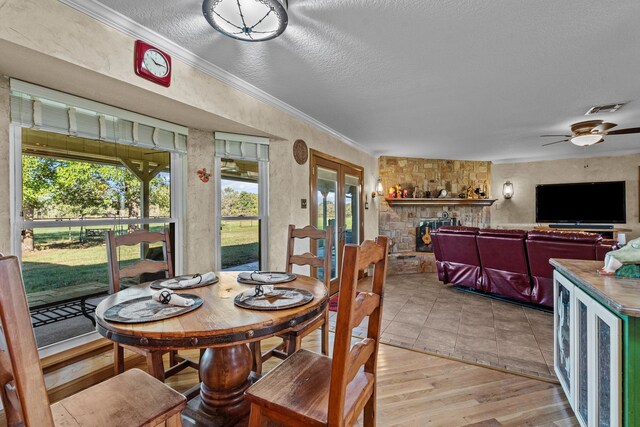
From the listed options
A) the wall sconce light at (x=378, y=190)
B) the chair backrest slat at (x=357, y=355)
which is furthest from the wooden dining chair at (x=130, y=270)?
the wall sconce light at (x=378, y=190)

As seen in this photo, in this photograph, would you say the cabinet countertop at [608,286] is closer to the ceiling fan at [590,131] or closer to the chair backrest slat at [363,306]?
the chair backrest slat at [363,306]

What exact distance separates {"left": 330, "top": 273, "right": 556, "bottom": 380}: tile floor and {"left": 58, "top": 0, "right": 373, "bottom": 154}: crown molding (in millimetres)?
2431

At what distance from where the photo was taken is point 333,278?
445cm

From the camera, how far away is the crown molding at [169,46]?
1.65 meters

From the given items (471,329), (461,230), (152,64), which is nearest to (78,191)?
(152,64)

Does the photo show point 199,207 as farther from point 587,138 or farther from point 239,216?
point 587,138

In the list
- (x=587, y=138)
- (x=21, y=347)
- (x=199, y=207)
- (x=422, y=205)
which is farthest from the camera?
(x=422, y=205)

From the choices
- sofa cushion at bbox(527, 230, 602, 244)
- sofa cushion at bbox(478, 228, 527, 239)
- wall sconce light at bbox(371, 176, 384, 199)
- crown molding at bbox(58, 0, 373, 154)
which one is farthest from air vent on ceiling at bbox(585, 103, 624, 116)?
crown molding at bbox(58, 0, 373, 154)

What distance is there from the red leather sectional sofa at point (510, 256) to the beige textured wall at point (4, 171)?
451cm

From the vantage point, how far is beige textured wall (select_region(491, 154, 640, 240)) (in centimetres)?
576

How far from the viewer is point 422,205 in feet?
20.7

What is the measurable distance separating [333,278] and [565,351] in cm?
293

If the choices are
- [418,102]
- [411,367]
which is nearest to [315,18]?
[418,102]

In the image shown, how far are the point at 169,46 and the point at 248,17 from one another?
0.77 meters
